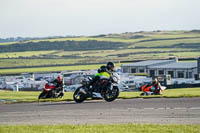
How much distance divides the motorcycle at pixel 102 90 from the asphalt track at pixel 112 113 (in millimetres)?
1610

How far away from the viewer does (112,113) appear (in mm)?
16312

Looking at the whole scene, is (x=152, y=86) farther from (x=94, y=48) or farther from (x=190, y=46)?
(x=94, y=48)

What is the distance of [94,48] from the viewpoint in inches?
7810

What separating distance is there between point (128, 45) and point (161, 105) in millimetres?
178313

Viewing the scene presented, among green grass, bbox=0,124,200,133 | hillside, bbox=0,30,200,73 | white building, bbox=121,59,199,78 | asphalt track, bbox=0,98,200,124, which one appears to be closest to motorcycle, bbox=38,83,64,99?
asphalt track, bbox=0,98,200,124

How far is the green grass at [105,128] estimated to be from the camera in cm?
1226

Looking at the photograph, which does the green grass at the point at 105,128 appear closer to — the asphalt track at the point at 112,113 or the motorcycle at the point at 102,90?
the asphalt track at the point at 112,113

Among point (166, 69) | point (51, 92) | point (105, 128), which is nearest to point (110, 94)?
point (51, 92)

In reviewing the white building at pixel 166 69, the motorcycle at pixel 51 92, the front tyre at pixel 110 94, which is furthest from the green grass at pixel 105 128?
the white building at pixel 166 69

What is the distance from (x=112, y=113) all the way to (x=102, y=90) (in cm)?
505

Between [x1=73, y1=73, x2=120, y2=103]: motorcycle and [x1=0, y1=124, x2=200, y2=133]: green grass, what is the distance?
7.63 meters

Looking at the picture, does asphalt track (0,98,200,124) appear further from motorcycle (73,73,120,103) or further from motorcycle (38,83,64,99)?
motorcycle (38,83,64,99)

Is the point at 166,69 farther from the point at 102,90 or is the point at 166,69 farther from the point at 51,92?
the point at 102,90

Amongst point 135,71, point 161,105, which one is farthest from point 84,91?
point 135,71
